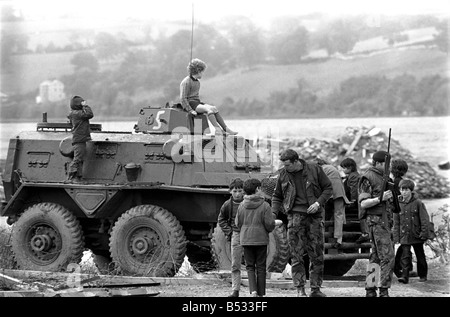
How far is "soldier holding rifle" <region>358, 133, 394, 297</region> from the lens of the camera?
17.2 metres

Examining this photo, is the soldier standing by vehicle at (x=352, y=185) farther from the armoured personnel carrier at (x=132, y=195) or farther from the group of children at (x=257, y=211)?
the armoured personnel carrier at (x=132, y=195)

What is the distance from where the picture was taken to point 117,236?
2031cm

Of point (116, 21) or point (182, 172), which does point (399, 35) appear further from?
point (182, 172)

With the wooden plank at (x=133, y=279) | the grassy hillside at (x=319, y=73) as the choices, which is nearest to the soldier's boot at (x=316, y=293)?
the wooden plank at (x=133, y=279)

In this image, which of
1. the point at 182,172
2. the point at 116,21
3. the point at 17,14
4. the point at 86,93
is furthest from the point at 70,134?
the point at 116,21

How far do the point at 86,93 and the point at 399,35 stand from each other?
1727 centimetres

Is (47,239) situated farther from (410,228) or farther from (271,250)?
(410,228)

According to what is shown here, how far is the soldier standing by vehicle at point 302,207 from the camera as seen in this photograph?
56.2ft

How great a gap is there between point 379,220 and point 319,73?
1511 inches

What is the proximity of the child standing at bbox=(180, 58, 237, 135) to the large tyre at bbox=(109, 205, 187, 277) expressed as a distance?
1.86 meters

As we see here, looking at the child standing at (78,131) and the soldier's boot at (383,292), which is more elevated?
the child standing at (78,131)

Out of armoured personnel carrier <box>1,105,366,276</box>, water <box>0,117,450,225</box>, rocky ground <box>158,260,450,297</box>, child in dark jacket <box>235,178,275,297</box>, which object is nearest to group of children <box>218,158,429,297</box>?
child in dark jacket <box>235,178,275,297</box>

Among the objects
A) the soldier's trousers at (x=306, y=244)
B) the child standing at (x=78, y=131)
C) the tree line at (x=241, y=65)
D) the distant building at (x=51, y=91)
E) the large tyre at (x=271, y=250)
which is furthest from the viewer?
the tree line at (x=241, y=65)

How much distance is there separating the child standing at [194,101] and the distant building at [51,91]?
2078 centimetres
